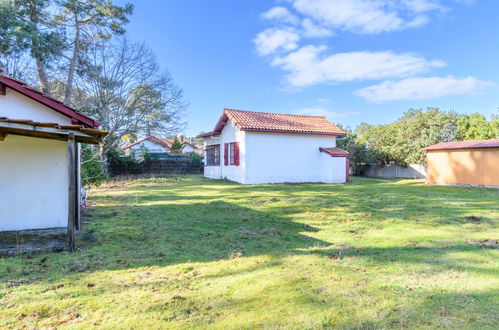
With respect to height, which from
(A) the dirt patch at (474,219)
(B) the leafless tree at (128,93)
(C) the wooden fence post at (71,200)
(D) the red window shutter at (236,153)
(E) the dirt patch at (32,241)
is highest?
(B) the leafless tree at (128,93)

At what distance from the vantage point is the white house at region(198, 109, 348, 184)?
14.8 m

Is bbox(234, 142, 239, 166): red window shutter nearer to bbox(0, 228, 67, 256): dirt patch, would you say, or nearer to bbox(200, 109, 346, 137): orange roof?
bbox(200, 109, 346, 137): orange roof

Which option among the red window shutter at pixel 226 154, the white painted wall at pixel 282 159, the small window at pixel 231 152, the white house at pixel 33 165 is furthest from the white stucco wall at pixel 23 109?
the red window shutter at pixel 226 154

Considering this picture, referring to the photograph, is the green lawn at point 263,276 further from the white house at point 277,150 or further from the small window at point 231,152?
the small window at point 231,152

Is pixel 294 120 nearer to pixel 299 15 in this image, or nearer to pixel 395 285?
pixel 299 15

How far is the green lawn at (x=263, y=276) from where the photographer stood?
7.92 feet

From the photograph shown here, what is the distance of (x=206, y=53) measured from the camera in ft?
67.1

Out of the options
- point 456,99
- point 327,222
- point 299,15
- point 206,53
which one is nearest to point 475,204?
point 327,222

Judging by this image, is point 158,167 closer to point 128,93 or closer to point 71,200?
point 128,93

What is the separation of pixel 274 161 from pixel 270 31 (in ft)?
25.0

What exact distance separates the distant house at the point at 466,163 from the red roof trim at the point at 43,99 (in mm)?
16836

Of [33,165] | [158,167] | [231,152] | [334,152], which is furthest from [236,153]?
[33,165]

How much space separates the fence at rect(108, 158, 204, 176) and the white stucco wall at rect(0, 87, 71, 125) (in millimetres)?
16559

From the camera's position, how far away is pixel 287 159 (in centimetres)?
1564
